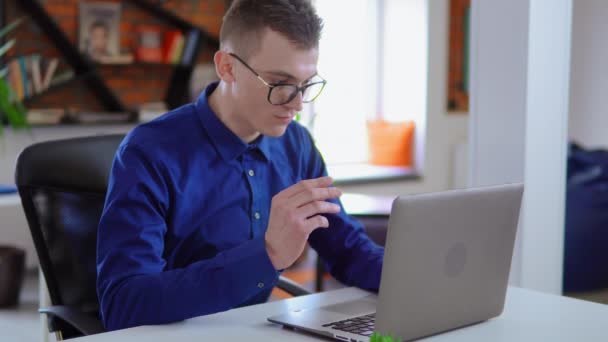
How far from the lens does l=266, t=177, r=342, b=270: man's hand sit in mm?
Result: 1291

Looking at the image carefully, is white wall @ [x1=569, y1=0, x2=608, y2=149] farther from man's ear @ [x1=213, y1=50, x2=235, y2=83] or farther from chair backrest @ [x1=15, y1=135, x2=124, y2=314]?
chair backrest @ [x1=15, y1=135, x2=124, y2=314]

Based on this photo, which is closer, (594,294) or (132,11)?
(594,294)

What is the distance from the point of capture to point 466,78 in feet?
20.2

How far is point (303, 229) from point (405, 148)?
486 centimetres

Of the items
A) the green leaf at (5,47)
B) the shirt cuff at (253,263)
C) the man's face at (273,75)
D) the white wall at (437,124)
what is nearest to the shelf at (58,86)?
the green leaf at (5,47)

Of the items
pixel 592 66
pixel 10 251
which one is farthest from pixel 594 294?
pixel 10 251

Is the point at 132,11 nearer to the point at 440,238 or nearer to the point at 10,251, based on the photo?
the point at 10,251

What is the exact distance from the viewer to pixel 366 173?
5.78m

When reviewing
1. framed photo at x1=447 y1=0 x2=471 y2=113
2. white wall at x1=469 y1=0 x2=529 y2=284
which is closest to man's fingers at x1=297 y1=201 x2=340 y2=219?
white wall at x1=469 y1=0 x2=529 y2=284

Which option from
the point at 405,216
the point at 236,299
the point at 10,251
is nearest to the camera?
the point at 405,216

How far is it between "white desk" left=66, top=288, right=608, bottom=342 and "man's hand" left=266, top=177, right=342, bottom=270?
0.16 metres

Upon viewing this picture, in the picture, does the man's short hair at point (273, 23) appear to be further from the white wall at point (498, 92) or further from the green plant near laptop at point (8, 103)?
the green plant near laptop at point (8, 103)

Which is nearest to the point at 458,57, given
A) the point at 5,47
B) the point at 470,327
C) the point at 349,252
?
the point at 5,47

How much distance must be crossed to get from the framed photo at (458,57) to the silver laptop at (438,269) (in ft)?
15.8
